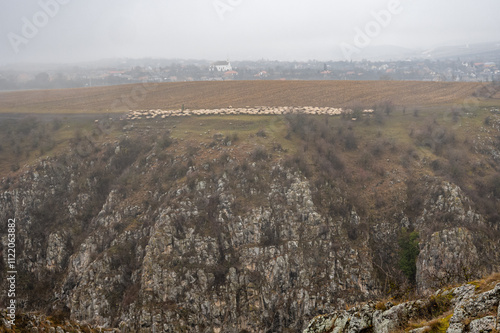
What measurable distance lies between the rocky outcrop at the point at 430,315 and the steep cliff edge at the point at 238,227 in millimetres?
14265

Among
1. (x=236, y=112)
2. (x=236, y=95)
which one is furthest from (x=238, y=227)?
(x=236, y=95)

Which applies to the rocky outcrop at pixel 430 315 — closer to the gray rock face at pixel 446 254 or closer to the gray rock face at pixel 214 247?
the gray rock face at pixel 214 247

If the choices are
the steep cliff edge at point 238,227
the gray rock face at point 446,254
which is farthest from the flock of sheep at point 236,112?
the gray rock face at point 446,254

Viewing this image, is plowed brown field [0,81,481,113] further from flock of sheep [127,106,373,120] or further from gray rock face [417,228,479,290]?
gray rock face [417,228,479,290]

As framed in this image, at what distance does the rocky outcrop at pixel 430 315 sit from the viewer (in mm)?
10000

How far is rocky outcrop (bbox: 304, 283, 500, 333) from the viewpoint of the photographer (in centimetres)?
1000

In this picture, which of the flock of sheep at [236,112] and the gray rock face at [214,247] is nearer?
the gray rock face at [214,247]

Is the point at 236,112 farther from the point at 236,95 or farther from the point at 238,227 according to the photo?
the point at 238,227

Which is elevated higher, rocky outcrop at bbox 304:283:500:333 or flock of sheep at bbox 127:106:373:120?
flock of sheep at bbox 127:106:373:120

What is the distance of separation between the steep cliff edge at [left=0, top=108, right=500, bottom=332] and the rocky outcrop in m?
14.3

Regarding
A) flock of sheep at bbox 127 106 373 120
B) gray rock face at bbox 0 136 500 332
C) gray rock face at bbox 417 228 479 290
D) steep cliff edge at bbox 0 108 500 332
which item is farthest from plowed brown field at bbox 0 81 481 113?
gray rock face at bbox 417 228 479 290

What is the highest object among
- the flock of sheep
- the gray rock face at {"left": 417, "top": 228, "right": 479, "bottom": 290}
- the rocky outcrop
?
the flock of sheep

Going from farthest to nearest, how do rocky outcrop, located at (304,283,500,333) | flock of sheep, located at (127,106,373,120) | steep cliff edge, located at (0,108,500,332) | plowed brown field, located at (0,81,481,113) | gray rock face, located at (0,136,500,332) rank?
plowed brown field, located at (0,81,481,113), flock of sheep, located at (127,106,373,120), steep cliff edge, located at (0,108,500,332), gray rock face, located at (0,136,500,332), rocky outcrop, located at (304,283,500,333)

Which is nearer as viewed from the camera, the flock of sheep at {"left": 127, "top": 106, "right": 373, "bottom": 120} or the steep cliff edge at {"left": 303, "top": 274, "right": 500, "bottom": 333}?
the steep cliff edge at {"left": 303, "top": 274, "right": 500, "bottom": 333}
